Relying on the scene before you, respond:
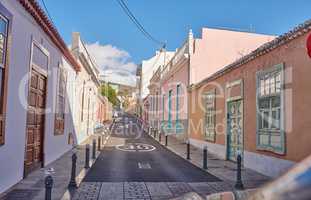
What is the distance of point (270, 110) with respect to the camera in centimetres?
973

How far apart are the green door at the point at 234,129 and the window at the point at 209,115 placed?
78.4 inches

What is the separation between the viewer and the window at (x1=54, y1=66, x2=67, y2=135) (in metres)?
12.2

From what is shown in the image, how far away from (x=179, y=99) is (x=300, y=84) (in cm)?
1679

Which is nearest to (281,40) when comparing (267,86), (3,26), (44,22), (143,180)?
(267,86)

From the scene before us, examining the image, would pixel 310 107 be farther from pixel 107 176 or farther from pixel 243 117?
pixel 107 176

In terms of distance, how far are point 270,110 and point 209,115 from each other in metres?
6.67

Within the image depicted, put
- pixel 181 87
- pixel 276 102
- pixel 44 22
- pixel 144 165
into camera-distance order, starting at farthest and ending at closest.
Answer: pixel 181 87 → pixel 144 165 → pixel 44 22 → pixel 276 102

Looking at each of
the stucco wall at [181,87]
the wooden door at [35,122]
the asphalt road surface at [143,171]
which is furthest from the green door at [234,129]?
the stucco wall at [181,87]

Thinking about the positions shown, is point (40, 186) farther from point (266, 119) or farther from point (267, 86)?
point (267, 86)

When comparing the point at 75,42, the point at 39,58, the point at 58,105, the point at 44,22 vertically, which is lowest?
the point at 58,105

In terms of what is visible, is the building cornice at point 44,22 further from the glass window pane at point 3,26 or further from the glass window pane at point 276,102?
the glass window pane at point 276,102

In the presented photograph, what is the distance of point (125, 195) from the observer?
7.10 m

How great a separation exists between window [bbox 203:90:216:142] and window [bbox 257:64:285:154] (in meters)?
5.12

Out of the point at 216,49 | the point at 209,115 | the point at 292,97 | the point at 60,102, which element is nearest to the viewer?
the point at 292,97
